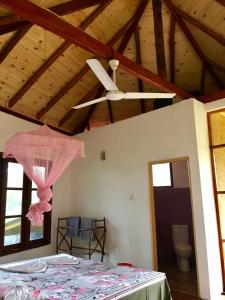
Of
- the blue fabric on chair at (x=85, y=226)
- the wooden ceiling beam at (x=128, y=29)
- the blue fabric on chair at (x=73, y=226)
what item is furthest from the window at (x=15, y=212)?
the wooden ceiling beam at (x=128, y=29)

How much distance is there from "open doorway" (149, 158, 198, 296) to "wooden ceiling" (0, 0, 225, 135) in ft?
4.90

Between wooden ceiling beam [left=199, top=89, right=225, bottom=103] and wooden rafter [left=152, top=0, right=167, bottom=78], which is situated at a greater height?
wooden rafter [left=152, top=0, right=167, bottom=78]

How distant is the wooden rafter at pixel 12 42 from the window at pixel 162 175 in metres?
3.38

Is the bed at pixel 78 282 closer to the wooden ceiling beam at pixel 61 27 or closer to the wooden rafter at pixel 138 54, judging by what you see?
the wooden ceiling beam at pixel 61 27

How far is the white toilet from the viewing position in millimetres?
4593

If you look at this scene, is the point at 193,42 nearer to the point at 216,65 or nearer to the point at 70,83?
the point at 216,65

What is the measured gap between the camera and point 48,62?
425cm

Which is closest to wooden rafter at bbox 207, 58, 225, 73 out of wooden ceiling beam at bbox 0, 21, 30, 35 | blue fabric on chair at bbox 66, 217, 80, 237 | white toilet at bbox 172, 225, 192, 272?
white toilet at bbox 172, 225, 192, 272

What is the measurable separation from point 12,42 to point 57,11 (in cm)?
110

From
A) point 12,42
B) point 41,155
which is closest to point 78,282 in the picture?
point 41,155

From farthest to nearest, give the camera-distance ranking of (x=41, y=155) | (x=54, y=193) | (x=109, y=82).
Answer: (x=54, y=193), (x=41, y=155), (x=109, y=82)

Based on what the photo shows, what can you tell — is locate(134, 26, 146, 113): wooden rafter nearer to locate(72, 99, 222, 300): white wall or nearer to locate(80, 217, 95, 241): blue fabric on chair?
locate(72, 99, 222, 300): white wall

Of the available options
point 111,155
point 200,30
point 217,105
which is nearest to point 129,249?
point 111,155

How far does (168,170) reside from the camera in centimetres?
553
